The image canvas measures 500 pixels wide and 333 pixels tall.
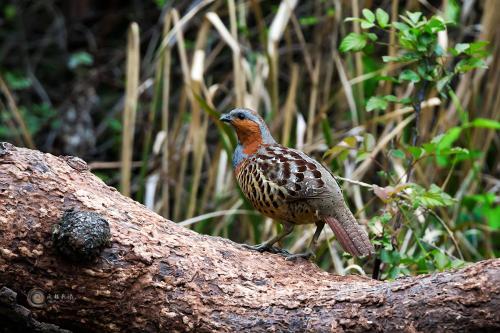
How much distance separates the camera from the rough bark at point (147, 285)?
2.22m

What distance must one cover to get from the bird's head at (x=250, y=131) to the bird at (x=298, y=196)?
215 mm

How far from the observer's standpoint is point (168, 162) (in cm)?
467

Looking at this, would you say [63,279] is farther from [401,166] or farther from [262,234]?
[401,166]

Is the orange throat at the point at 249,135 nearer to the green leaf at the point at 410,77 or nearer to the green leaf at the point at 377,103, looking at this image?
the green leaf at the point at 377,103

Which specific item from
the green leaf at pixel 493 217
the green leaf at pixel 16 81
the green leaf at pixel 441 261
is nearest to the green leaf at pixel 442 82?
the green leaf at pixel 441 261

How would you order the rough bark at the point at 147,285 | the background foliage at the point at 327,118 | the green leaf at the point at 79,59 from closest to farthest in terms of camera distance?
the rough bark at the point at 147,285 < the background foliage at the point at 327,118 < the green leaf at the point at 79,59

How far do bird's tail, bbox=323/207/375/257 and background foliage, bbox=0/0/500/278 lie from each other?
0.18m

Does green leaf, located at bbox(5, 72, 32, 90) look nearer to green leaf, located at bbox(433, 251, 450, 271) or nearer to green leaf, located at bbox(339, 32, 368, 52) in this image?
green leaf, located at bbox(339, 32, 368, 52)

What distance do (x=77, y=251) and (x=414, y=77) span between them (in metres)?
1.50

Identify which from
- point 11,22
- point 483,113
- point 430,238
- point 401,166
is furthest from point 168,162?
point 11,22

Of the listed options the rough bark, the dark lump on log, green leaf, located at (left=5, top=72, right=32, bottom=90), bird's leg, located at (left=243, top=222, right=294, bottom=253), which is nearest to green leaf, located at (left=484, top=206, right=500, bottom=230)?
bird's leg, located at (left=243, top=222, right=294, bottom=253)

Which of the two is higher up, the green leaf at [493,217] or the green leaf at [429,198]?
the green leaf at [429,198]

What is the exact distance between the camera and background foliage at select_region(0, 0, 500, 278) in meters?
3.22

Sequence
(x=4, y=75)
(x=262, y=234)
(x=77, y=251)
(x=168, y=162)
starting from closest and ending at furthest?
(x=77, y=251) → (x=262, y=234) → (x=168, y=162) → (x=4, y=75)
